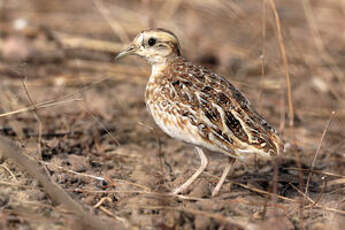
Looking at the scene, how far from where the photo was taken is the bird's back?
4152mm

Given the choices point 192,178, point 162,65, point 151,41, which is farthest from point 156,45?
point 192,178

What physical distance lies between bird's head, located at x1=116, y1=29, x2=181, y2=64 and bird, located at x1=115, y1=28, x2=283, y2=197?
16 cm

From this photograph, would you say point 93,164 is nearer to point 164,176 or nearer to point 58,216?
point 164,176

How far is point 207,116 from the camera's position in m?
4.19

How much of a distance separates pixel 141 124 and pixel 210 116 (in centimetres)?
102

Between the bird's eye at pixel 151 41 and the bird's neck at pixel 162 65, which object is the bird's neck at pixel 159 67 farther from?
the bird's eye at pixel 151 41

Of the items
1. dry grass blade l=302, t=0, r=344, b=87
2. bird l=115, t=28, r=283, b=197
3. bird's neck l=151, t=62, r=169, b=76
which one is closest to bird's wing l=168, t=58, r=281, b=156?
bird l=115, t=28, r=283, b=197

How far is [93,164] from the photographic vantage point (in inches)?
199

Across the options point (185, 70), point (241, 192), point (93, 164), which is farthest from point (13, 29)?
point (241, 192)

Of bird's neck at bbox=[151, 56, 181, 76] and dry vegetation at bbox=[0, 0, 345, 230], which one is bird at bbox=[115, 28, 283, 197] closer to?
bird's neck at bbox=[151, 56, 181, 76]

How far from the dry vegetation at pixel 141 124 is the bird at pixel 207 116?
0.38 m

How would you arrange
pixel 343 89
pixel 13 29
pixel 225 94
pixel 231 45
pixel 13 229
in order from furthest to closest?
pixel 231 45 → pixel 13 29 → pixel 343 89 → pixel 225 94 → pixel 13 229

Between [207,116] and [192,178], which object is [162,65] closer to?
[207,116]

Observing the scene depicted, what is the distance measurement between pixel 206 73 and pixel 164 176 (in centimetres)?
102
